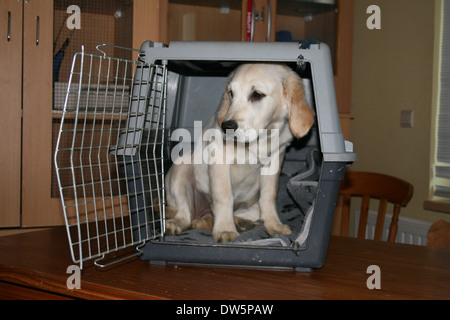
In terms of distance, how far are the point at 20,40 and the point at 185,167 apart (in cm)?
97

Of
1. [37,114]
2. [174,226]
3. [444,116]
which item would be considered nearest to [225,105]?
[174,226]

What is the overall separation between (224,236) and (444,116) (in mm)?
1590

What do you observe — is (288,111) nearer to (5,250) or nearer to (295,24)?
(5,250)

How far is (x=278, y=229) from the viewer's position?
1.17 m

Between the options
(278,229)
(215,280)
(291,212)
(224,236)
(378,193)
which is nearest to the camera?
(215,280)

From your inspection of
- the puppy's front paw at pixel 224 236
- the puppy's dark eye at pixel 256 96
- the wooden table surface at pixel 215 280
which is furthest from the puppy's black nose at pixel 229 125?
the wooden table surface at pixel 215 280

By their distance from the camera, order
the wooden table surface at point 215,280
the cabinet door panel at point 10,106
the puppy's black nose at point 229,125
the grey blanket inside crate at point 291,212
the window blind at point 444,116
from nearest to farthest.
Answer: the wooden table surface at point 215,280
the grey blanket inside crate at point 291,212
the puppy's black nose at point 229,125
the cabinet door panel at point 10,106
the window blind at point 444,116

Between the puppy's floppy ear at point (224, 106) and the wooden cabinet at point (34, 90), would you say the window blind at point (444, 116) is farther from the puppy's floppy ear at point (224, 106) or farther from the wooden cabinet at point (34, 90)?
the wooden cabinet at point (34, 90)

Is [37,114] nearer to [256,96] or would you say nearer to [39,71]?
[39,71]

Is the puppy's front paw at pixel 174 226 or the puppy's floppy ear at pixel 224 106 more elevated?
the puppy's floppy ear at pixel 224 106

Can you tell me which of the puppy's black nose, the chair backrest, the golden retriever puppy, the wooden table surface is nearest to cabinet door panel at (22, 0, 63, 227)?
the golden retriever puppy

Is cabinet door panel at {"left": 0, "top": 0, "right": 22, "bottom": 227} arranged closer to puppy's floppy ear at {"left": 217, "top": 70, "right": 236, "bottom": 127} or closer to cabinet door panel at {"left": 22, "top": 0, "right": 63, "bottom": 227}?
cabinet door panel at {"left": 22, "top": 0, "right": 63, "bottom": 227}

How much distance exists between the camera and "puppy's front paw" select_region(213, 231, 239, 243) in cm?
104

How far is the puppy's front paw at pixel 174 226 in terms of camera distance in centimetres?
111
